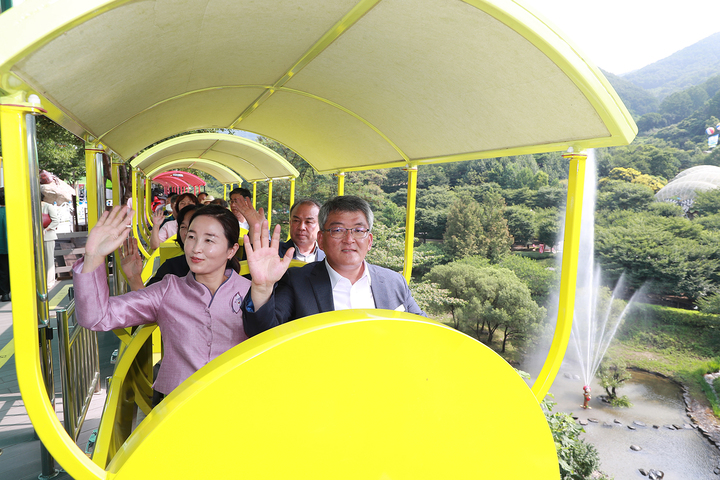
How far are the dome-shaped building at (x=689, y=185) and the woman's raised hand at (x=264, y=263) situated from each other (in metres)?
43.4

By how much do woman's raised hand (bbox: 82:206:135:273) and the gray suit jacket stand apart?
65 centimetres

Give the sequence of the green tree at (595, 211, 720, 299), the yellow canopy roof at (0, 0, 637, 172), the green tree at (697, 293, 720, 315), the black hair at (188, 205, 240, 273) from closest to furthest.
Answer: the yellow canopy roof at (0, 0, 637, 172) → the black hair at (188, 205, 240, 273) → the green tree at (697, 293, 720, 315) → the green tree at (595, 211, 720, 299)

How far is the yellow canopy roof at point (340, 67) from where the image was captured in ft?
3.94

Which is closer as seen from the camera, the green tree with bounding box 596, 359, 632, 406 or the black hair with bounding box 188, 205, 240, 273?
the black hair with bounding box 188, 205, 240, 273

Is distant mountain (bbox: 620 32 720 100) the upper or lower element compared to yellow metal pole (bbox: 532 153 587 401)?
upper

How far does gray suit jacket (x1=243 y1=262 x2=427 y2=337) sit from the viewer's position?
2037 millimetres

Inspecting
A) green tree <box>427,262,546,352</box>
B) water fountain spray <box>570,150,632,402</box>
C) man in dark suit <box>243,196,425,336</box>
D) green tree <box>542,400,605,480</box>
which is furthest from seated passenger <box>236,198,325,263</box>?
green tree <box>427,262,546,352</box>

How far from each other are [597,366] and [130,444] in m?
30.0

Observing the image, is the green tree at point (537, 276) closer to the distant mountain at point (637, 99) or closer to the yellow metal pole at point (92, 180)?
the yellow metal pole at point (92, 180)

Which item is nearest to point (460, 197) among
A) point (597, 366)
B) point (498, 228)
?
point (498, 228)

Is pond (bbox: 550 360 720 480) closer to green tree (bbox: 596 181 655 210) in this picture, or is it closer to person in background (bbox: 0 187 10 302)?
green tree (bbox: 596 181 655 210)

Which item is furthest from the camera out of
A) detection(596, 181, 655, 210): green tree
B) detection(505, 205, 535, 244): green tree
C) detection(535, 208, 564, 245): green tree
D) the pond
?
detection(505, 205, 535, 244): green tree

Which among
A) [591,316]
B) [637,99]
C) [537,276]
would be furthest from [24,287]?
[637,99]

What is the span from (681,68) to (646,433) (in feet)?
337
